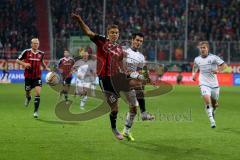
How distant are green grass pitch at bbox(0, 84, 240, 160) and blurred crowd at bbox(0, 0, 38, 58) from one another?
21893 millimetres

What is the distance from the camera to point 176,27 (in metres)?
41.2

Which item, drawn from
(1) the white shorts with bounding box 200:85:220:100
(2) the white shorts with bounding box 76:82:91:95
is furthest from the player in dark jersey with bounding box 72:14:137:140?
(2) the white shorts with bounding box 76:82:91:95

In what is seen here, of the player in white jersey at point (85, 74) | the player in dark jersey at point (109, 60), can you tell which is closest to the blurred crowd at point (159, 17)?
the player in white jersey at point (85, 74)

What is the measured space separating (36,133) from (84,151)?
2.71m

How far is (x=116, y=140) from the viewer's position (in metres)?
10.7

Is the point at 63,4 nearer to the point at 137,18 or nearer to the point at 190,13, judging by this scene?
the point at 137,18

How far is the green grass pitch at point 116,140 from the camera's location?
894 cm

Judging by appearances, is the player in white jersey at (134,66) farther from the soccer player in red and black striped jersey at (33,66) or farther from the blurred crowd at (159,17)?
the blurred crowd at (159,17)

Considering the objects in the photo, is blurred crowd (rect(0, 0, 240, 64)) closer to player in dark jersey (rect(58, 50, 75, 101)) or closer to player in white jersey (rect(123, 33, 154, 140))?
player in dark jersey (rect(58, 50, 75, 101))

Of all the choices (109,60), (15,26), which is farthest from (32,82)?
(15,26)

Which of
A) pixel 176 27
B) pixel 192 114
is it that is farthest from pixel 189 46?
pixel 192 114

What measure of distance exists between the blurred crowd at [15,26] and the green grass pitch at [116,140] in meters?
21.9

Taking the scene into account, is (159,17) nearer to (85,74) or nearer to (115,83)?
Answer: (85,74)

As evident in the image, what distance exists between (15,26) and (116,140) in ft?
107
